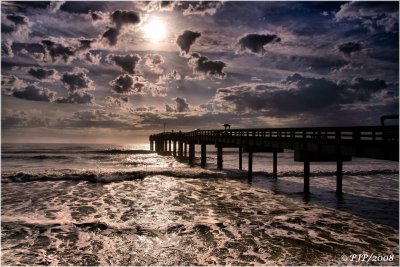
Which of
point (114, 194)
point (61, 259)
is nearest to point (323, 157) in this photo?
point (114, 194)

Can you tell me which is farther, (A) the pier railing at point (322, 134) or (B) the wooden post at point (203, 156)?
(B) the wooden post at point (203, 156)

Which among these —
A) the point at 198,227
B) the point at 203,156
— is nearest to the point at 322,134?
the point at 198,227

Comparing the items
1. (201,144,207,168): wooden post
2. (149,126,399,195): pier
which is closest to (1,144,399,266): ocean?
(149,126,399,195): pier

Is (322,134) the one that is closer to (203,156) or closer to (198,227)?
(198,227)

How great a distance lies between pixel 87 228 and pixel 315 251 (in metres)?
8.23

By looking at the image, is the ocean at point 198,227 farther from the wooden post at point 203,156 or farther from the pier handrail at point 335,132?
the wooden post at point 203,156

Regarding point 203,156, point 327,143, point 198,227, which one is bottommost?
point 203,156

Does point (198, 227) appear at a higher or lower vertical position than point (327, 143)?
lower

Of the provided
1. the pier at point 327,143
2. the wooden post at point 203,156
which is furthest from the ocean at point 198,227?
the wooden post at point 203,156

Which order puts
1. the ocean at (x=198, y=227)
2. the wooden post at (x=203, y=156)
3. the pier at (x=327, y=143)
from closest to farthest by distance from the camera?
the ocean at (x=198, y=227), the pier at (x=327, y=143), the wooden post at (x=203, y=156)

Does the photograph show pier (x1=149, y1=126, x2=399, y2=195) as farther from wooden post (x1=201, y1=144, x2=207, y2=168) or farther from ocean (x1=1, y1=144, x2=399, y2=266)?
wooden post (x1=201, y1=144, x2=207, y2=168)

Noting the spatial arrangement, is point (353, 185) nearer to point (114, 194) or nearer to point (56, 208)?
point (114, 194)

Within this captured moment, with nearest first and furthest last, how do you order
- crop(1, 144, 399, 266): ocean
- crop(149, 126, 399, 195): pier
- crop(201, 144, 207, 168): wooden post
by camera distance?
crop(1, 144, 399, 266): ocean < crop(149, 126, 399, 195): pier < crop(201, 144, 207, 168): wooden post

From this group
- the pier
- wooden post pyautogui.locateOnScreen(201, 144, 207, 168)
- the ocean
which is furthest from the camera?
wooden post pyautogui.locateOnScreen(201, 144, 207, 168)
